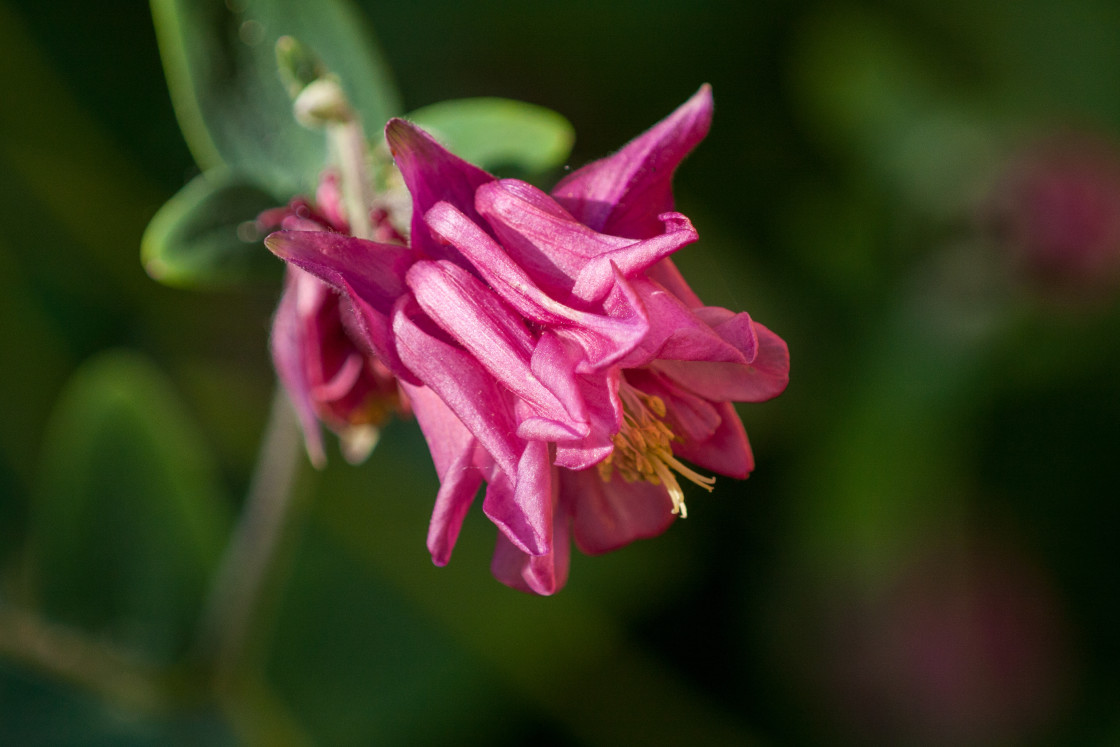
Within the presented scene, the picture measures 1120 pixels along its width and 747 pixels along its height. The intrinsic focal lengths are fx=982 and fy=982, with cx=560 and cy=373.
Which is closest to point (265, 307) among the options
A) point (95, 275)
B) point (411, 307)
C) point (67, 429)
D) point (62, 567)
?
point (95, 275)

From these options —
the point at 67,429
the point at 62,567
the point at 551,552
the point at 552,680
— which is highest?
the point at 551,552

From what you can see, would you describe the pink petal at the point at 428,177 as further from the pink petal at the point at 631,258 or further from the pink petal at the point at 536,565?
the pink petal at the point at 536,565

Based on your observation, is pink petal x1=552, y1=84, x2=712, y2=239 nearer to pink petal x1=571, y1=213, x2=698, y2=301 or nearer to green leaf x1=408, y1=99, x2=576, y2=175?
pink petal x1=571, y1=213, x2=698, y2=301

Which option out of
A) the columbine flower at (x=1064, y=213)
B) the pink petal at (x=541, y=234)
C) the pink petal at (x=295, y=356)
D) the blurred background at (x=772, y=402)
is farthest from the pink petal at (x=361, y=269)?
the columbine flower at (x=1064, y=213)

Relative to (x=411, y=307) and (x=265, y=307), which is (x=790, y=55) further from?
(x=411, y=307)

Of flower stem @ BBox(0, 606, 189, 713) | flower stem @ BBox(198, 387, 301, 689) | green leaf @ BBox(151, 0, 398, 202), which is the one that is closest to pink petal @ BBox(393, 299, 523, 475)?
green leaf @ BBox(151, 0, 398, 202)

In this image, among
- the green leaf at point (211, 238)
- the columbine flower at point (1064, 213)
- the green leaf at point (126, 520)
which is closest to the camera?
the green leaf at point (211, 238)
